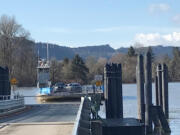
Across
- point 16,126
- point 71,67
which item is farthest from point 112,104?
point 71,67

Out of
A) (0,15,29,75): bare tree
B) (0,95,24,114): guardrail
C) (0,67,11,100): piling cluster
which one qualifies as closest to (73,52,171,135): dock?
(0,95,24,114): guardrail

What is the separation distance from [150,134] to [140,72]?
13.1 feet

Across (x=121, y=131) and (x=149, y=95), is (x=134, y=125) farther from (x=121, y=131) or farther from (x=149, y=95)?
(x=149, y=95)

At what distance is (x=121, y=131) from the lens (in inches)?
1079

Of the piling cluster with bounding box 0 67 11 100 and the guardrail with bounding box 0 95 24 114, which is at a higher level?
the piling cluster with bounding box 0 67 11 100

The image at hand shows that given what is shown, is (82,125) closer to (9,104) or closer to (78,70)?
(9,104)

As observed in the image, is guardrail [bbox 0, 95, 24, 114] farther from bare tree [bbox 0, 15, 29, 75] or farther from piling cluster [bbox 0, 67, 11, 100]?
bare tree [bbox 0, 15, 29, 75]

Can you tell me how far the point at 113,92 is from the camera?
108ft

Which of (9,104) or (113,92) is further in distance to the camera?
(9,104)

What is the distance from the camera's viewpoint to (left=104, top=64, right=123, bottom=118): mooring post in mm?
32250

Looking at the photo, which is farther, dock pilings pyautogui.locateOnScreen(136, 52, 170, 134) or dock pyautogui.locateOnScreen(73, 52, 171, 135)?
dock pilings pyautogui.locateOnScreen(136, 52, 170, 134)

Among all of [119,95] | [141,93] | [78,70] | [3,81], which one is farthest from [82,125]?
[78,70]

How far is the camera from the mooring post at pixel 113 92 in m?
32.2

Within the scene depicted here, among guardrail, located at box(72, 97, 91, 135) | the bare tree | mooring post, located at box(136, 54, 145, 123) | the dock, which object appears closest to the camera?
guardrail, located at box(72, 97, 91, 135)
